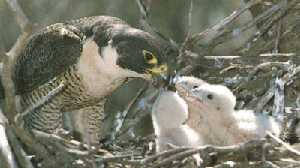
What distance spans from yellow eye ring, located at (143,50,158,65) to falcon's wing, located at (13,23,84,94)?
480 millimetres

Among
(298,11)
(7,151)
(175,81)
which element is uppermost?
(298,11)

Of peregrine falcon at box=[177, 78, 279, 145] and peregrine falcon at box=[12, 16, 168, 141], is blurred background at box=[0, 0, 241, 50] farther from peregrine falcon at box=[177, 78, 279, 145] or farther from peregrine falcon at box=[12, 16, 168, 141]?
peregrine falcon at box=[177, 78, 279, 145]

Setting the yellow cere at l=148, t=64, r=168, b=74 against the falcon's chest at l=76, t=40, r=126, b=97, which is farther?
the falcon's chest at l=76, t=40, r=126, b=97

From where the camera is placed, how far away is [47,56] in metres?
5.40

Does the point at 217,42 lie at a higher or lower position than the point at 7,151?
higher

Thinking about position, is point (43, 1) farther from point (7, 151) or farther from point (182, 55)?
point (7, 151)

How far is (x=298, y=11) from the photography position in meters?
5.86

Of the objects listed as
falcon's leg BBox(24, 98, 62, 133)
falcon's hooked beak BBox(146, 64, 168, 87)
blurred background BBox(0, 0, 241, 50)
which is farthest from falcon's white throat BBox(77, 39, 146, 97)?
blurred background BBox(0, 0, 241, 50)

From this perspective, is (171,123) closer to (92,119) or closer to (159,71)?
(159,71)

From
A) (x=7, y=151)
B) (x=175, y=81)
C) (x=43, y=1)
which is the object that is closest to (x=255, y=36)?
(x=175, y=81)

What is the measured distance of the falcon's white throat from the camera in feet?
17.4

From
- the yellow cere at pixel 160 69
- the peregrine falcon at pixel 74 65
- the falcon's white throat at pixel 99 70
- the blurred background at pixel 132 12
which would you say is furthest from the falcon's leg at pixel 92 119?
the yellow cere at pixel 160 69

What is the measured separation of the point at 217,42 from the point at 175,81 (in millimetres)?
649

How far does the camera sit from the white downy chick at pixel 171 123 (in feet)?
15.8
